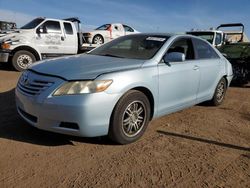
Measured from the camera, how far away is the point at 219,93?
6691mm

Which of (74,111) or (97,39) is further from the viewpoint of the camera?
(97,39)

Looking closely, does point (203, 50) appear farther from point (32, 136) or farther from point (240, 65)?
point (240, 65)

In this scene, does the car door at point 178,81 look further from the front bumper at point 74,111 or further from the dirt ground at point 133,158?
the front bumper at point 74,111

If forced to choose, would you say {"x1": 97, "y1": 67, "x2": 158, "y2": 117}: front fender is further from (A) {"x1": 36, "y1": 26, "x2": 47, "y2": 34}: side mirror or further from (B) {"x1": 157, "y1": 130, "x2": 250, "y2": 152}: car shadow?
(A) {"x1": 36, "y1": 26, "x2": 47, "y2": 34}: side mirror

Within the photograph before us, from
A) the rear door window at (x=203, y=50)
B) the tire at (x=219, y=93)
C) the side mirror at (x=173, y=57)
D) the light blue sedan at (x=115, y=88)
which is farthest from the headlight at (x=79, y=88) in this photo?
the tire at (x=219, y=93)

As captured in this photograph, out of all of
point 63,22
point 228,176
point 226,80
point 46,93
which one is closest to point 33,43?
point 63,22

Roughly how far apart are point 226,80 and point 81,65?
12.4 ft

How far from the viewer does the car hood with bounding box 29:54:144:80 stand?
12.9 feet

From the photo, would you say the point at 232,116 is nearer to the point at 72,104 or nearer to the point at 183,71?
the point at 183,71

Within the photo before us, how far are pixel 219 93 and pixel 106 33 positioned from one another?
37.4 ft

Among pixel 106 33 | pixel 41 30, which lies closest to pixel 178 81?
pixel 41 30

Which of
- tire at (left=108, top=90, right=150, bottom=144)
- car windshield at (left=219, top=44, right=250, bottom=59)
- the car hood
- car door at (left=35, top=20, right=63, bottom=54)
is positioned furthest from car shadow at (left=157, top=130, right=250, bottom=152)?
car door at (left=35, top=20, right=63, bottom=54)

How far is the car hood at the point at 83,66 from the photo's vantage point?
12.9 feet

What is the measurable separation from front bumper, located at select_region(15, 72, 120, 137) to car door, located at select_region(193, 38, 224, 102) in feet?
7.79
